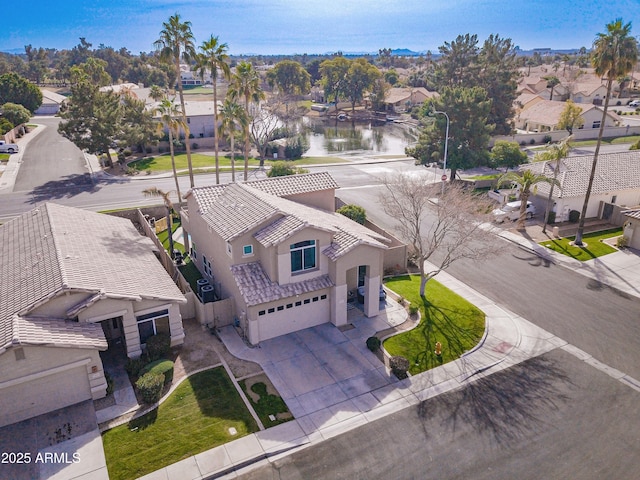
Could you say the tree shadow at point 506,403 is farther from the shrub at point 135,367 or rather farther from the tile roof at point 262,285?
the shrub at point 135,367

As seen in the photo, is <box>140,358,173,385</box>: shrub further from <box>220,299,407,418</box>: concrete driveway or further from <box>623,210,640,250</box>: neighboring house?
<box>623,210,640,250</box>: neighboring house

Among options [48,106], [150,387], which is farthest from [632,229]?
[48,106]

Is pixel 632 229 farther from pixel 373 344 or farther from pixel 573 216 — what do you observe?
pixel 373 344

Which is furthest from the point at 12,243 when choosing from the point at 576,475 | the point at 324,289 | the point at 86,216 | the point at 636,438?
the point at 636,438

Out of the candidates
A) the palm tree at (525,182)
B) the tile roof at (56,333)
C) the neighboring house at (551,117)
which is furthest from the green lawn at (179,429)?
the neighboring house at (551,117)

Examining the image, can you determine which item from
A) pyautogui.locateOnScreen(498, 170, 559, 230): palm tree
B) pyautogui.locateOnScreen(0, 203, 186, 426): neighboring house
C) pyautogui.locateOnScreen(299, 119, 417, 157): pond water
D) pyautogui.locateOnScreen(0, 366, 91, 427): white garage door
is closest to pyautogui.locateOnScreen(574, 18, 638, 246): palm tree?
pyautogui.locateOnScreen(498, 170, 559, 230): palm tree
